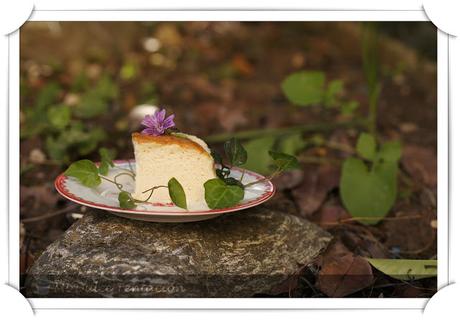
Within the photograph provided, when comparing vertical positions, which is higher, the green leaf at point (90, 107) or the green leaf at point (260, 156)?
the green leaf at point (90, 107)

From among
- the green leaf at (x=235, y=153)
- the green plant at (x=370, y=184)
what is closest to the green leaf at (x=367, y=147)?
the green plant at (x=370, y=184)

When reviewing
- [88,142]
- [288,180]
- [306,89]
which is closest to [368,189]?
[288,180]

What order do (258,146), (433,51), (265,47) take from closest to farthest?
(258,146) → (433,51) → (265,47)

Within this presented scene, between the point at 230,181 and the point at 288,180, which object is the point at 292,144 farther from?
the point at 230,181

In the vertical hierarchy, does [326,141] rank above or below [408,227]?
above

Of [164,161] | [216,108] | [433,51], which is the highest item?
[433,51]

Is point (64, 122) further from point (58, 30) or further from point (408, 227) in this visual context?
point (58, 30)

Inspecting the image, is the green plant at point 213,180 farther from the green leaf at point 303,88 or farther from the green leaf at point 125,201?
the green leaf at point 303,88
